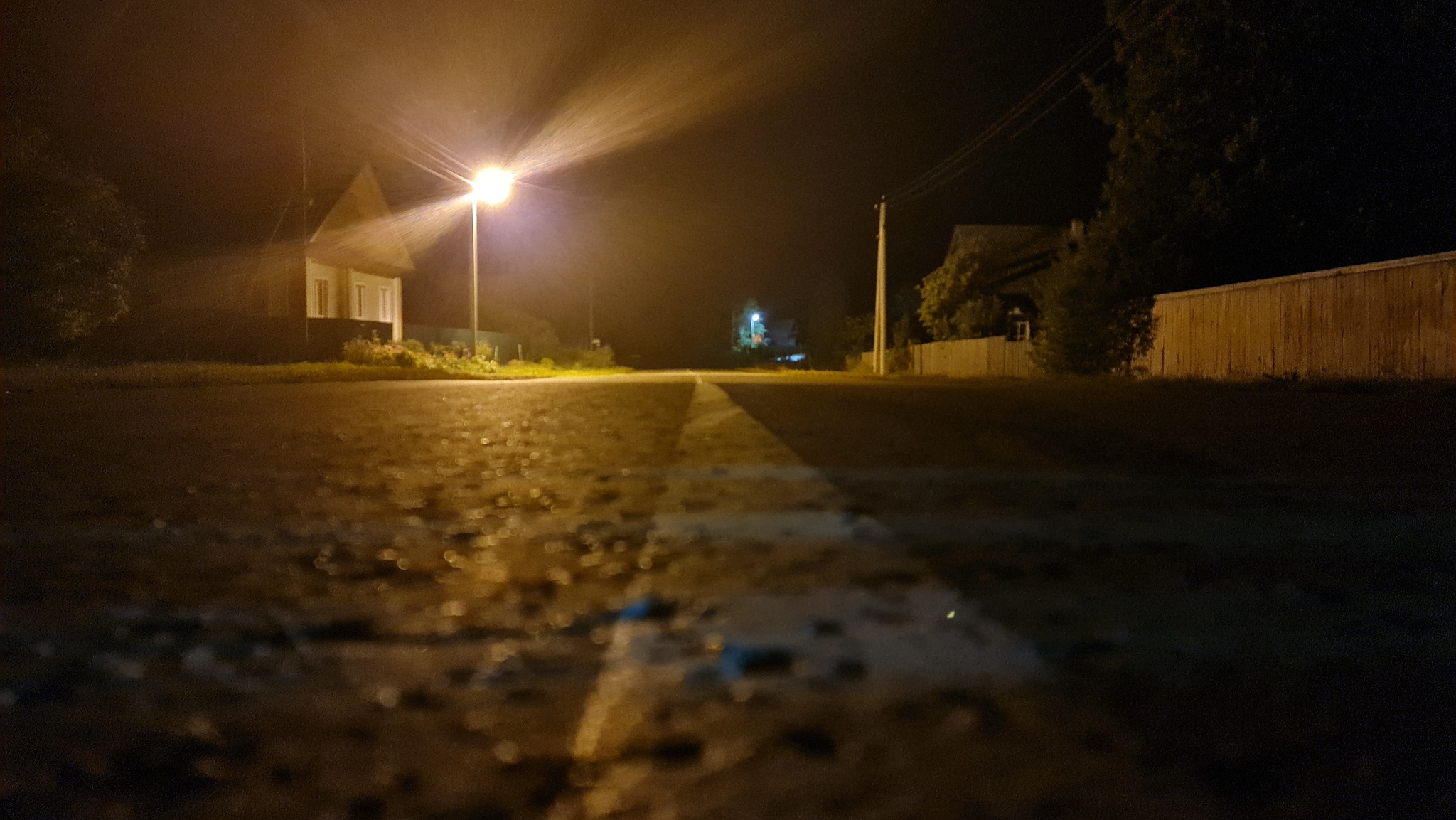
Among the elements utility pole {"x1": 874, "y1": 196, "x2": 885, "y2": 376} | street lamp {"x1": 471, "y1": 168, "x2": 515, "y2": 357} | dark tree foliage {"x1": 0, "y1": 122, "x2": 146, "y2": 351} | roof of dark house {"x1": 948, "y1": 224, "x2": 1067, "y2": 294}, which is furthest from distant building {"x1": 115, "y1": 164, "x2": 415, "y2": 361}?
roof of dark house {"x1": 948, "y1": 224, "x2": 1067, "y2": 294}

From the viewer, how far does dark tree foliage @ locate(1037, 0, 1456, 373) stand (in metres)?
20.0

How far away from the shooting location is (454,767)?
1.42 m

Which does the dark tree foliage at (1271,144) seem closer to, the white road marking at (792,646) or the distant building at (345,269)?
the distant building at (345,269)

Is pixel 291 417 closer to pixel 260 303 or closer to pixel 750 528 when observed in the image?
pixel 750 528

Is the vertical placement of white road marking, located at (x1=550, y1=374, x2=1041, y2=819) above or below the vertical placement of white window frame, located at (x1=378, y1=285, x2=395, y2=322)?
below

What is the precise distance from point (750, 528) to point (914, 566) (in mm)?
672

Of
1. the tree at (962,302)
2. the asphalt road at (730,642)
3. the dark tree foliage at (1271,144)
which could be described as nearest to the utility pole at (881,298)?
the tree at (962,302)

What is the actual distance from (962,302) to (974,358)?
6627 mm

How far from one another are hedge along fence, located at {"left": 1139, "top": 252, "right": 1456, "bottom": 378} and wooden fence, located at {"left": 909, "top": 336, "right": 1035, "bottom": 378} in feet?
21.8

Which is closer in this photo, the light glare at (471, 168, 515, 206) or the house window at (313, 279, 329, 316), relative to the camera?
the light glare at (471, 168, 515, 206)

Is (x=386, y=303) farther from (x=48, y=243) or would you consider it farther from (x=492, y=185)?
(x=48, y=243)

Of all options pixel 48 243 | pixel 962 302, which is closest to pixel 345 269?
pixel 48 243

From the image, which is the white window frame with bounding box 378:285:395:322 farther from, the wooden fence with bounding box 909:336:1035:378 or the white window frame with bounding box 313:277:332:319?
the wooden fence with bounding box 909:336:1035:378

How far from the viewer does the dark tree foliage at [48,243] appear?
1986 centimetres
